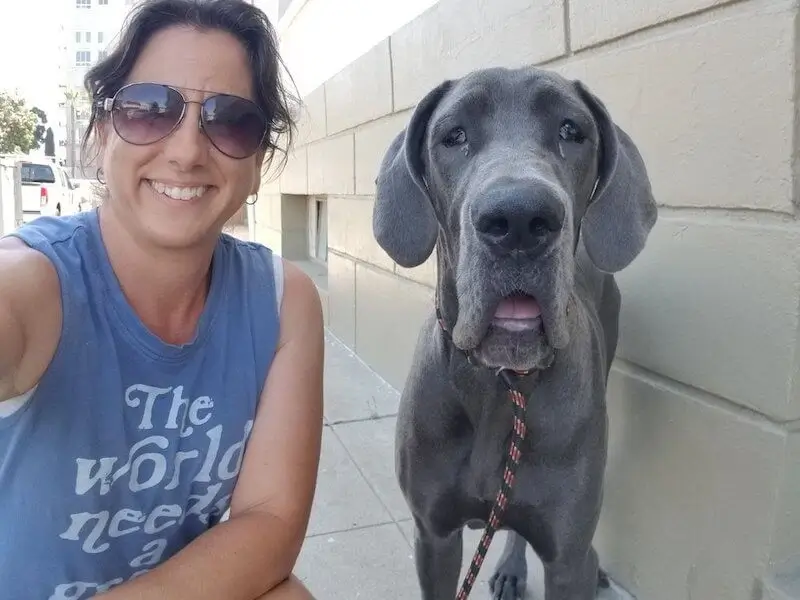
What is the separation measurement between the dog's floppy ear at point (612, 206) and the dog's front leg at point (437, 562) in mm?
969

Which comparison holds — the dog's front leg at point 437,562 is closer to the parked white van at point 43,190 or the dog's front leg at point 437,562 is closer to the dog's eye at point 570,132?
the dog's eye at point 570,132

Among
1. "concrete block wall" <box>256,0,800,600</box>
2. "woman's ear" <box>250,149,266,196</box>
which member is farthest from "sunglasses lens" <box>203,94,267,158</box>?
"concrete block wall" <box>256,0,800,600</box>

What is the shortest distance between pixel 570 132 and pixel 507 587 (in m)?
1.78

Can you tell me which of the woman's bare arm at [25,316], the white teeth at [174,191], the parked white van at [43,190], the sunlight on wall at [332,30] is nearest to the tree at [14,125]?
the parked white van at [43,190]

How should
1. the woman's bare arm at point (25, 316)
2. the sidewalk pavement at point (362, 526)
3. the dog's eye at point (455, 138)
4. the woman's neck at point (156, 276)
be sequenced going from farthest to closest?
the sidewalk pavement at point (362, 526) < the dog's eye at point (455, 138) < the woman's neck at point (156, 276) < the woman's bare arm at point (25, 316)

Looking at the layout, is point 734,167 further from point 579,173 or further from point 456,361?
point 456,361

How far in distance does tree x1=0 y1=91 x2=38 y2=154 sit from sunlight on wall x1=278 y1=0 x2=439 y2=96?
73.5ft

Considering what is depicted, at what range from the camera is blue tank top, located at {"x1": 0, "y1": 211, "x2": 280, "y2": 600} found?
63.5 inches

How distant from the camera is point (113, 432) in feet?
5.47

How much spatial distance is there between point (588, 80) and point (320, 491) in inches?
89.9

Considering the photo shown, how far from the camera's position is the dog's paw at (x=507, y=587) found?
9.23 feet

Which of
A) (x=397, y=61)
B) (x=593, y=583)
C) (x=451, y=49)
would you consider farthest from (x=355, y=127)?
(x=593, y=583)

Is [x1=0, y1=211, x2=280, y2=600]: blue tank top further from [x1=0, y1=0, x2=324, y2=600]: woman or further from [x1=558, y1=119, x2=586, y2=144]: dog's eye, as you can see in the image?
[x1=558, y1=119, x2=586, y2=144]: dog's eye

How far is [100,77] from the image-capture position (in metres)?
1.87
